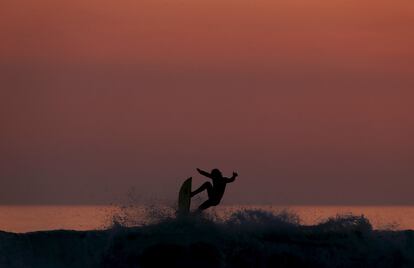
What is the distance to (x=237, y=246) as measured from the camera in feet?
108

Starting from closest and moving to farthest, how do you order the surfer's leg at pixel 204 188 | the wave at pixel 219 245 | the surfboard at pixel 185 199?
the wave at pixel 219 245 < the surfer's leg at pixel 204 188 < the surfboard at pixel 185 199

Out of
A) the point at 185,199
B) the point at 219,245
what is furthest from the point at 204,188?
the point at 219,245

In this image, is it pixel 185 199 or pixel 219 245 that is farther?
pixel 185 199

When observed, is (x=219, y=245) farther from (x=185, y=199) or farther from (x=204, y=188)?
(x=185, y=199)

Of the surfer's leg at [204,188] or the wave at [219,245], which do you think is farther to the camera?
the surfer's leg at [204,188]

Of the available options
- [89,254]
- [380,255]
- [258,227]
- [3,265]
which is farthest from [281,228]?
[3,265]

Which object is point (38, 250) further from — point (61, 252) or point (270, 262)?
point (270, 262)

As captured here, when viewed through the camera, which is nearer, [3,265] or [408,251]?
[3,265]

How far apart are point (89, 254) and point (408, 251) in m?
9.20

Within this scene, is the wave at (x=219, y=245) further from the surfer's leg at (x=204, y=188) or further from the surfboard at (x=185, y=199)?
the surfer's leg at (x=204, y=188)

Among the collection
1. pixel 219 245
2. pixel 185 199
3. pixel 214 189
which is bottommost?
pixel 219 245

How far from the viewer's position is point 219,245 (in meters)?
32.9

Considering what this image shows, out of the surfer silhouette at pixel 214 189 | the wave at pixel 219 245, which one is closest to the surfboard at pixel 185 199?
the surfer silhouette at pixel 214 189

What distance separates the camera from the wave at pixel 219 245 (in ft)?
107
